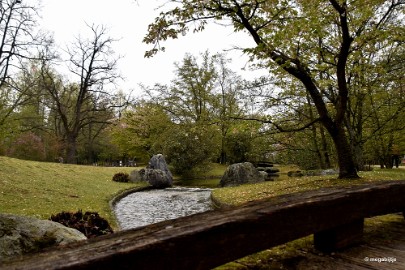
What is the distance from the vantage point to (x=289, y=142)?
20.6m

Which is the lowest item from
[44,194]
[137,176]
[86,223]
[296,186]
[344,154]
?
[86,223]

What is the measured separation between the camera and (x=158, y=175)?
24.0 metres

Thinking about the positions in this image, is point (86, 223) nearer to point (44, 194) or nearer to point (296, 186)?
point (44, 194)

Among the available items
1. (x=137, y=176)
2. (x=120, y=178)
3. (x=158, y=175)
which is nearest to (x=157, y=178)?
(x=158, y=175)

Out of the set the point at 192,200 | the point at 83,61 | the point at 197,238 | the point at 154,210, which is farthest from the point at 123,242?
the point at 83,61

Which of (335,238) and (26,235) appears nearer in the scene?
(335,238)

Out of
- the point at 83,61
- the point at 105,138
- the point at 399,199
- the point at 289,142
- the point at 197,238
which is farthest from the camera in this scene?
the point at 105,138

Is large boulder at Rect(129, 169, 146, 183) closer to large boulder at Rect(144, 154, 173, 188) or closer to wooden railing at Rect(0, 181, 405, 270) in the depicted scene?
large boulder at Rect(144, 154, 173, 188)

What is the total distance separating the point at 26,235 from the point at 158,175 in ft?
63.3

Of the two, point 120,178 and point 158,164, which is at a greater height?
point 158,164

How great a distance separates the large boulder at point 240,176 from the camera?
22047mm

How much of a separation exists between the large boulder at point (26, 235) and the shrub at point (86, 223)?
1960 mm

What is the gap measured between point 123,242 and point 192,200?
50.5ft

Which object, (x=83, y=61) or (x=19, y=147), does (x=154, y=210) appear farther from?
(x=19, y=147)
